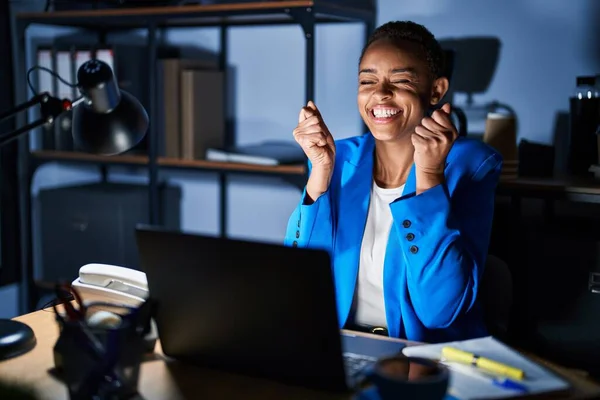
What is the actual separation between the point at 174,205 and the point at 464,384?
6.81 ft

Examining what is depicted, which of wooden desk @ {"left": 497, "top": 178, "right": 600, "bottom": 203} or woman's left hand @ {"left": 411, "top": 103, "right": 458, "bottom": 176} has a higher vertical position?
woman's left hand @ {"left": 411, "top": 103, "right": 458, "bottom": 176}

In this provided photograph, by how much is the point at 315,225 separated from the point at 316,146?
17 cm

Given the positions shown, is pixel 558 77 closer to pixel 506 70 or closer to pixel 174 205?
pixel 506 70

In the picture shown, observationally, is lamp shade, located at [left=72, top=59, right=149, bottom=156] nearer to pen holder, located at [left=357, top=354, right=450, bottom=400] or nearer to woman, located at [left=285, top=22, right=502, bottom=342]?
woman, located at [left=285, top=22, right=502, bottom=342]

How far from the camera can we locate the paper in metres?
0.97

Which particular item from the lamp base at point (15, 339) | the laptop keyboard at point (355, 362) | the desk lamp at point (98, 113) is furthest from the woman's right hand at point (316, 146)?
the lamp base at point (15, 339)

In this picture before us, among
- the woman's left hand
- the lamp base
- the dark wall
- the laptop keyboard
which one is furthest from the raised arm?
the dark wall

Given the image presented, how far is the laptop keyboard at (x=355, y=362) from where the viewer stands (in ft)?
3.51

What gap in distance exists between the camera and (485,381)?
1.00 metres

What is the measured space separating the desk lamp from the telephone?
17 cm

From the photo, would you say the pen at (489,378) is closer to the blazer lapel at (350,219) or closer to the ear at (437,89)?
the blazer lapel at (350,219)

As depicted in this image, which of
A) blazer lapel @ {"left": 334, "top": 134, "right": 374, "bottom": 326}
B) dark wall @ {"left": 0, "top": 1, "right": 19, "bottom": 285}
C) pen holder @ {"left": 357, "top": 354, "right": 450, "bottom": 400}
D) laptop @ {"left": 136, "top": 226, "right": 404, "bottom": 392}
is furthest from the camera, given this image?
dark wall @ {"left": 0, "top": 1, "right": 19, "bottom": 285}

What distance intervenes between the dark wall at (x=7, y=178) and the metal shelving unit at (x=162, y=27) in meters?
0.04

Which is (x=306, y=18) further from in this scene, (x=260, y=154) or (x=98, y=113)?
(x=98, y=113)
